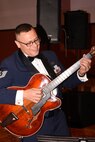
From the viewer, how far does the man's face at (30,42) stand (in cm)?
187

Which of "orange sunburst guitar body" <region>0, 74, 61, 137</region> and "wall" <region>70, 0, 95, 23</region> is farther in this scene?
"wall" <region>70, 0, 95, 23</region>

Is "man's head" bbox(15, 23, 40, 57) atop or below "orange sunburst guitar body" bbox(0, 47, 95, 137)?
atop

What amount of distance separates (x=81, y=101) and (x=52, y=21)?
130cm

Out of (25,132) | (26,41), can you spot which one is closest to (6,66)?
(26,41)

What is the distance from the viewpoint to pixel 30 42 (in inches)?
73.7

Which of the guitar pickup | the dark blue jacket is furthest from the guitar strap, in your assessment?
the guitar pickup

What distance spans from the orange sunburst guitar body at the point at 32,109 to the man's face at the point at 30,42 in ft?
0.51

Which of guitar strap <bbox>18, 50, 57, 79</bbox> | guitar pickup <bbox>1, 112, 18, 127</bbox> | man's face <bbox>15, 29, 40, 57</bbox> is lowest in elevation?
guitar pickup <bbox>1, 112, 18, 127</bbox>

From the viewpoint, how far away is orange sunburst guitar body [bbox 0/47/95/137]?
187cm

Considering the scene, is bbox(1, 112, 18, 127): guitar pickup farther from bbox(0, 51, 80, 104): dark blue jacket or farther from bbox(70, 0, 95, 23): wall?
bbox(70, 0, 95, 23): wall

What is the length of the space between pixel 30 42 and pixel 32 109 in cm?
43

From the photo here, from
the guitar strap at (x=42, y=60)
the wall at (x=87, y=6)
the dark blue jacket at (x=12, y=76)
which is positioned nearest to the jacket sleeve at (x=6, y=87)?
the dark blue jacket at (x=12, y=76)

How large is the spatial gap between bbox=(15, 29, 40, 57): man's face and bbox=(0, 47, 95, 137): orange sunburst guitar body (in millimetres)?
155

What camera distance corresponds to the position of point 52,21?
4.50 m
